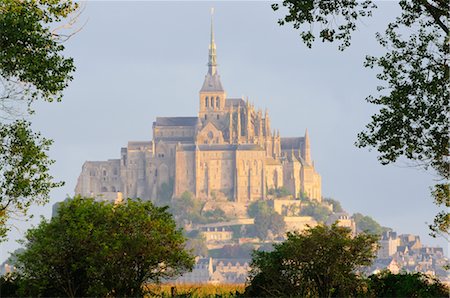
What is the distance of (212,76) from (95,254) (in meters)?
156

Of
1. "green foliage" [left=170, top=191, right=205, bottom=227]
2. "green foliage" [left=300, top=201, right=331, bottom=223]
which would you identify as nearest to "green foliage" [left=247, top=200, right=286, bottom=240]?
"green foliage" [left=300, top=201, right=331, bottom=223]

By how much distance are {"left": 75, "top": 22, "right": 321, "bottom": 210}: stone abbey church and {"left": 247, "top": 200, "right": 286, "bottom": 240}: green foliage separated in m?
1.67

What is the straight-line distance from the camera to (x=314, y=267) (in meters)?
16.1

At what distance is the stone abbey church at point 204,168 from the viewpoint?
481 feet

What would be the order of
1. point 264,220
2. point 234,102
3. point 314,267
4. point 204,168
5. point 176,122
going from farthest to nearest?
point 234,102
point 176,122
point 204,168
point 264,220
point 314,267

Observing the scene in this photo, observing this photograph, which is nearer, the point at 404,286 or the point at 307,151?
the point at 404,286

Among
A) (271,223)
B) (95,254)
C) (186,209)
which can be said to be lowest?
(95,254)

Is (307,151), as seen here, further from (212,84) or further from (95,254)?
(95,254)

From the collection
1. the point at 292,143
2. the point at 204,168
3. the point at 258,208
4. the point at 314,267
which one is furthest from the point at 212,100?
the point at 314,267

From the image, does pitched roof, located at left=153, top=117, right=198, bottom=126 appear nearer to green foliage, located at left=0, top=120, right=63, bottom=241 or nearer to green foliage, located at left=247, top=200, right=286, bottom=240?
green foliage, located at left=247, top=200, right=286, bottom=240

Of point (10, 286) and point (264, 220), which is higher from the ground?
point (264, 220)

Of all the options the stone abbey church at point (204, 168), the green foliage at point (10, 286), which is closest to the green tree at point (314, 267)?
the green foliage at point (10, 286)

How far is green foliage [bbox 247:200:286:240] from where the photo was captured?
143875mm

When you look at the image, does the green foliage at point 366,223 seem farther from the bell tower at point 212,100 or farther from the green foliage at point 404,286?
the green foliage at point 404,286
